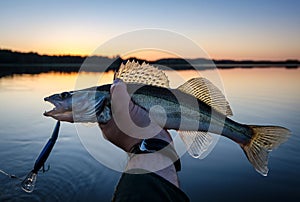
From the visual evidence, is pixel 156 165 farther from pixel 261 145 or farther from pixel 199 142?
pixel 261 145

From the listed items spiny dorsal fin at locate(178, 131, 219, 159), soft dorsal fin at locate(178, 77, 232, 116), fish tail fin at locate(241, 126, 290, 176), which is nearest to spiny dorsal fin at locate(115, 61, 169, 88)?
soft dorsal fin at locate(178, 77, 232, 116)

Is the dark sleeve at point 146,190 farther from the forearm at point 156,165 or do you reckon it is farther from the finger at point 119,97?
the finger at point 119,97

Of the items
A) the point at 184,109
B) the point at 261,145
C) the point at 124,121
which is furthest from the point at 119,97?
the point at 261,145

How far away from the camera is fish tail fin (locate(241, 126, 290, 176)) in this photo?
3486mm

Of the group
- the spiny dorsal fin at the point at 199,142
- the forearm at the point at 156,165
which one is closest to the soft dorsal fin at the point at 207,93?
the spiny dorsal fin at the point at 199,142

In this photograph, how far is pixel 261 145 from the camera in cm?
354

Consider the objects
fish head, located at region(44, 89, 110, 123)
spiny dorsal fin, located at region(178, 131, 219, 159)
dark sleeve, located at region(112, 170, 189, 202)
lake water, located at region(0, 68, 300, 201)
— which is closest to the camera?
dark sleeve, located at region(112, 170, 189, 202)

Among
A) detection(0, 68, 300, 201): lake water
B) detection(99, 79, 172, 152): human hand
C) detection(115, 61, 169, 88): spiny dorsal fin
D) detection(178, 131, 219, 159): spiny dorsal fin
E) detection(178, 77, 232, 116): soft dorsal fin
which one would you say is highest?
detection(115, 61, 169, 88): spiny dorsal fin

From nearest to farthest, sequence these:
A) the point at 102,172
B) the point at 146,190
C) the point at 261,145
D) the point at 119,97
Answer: the point at 146,190 → the point at 119,97 → the point at 261,145 → the point at 102,172

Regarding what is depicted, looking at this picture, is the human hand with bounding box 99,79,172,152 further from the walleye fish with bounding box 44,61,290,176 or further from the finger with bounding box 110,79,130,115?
the walleye fish with bounding box 44,61,290,176

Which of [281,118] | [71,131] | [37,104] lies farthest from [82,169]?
[37,104]

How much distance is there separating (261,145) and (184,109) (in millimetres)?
1019

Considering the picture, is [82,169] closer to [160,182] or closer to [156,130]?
[156,130]

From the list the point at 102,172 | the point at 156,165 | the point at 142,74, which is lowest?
the point at 102,172
